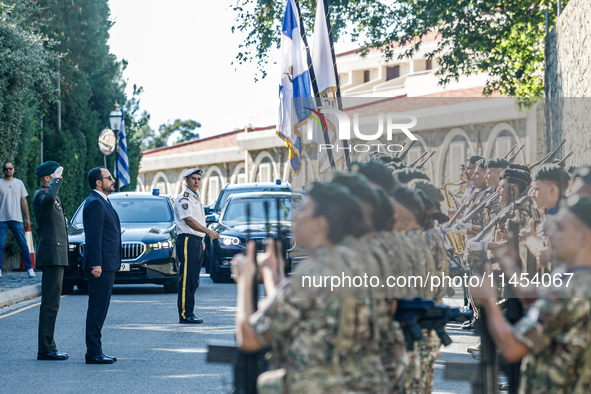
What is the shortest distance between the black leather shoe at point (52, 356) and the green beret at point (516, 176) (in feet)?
15.1

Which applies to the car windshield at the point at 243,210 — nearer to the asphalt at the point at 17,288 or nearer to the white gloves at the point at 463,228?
the asphalt at the point at 17,288

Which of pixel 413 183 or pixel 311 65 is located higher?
pixel 311 65

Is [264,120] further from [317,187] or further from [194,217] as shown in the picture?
[317,187]

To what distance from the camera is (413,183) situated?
7.03 metres

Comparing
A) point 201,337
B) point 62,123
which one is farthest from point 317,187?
point 62,123

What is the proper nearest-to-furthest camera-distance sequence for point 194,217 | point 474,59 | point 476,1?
point 194,217 < point 476,1 < point 474,59

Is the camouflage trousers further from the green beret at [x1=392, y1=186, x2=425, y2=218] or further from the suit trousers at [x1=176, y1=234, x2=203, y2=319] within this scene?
the suit trousers at [x1=176, y1=234, x2=203, y2=319]

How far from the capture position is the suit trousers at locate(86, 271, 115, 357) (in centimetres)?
915

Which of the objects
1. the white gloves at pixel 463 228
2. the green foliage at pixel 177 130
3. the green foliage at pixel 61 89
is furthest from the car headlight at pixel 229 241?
the green foliage at pixel 177 130

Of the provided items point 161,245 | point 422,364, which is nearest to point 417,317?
point 422,364

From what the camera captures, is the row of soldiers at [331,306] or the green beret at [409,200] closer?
the row of soldiers at [331,306]

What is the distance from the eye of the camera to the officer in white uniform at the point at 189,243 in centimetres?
1190

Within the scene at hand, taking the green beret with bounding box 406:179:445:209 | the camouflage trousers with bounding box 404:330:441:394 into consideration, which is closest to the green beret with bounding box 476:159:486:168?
the green beret with bounding box 406:179:445:209

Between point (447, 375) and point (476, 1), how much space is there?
753 inches
